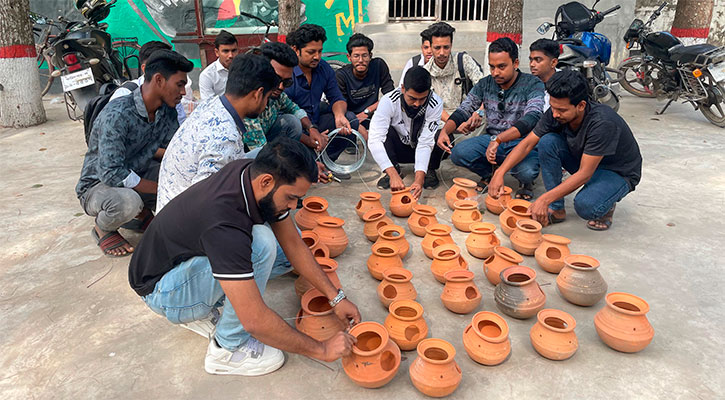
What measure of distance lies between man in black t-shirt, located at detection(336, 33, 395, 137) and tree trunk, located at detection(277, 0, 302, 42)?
1.08 metres

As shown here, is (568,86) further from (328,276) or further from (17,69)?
(17,69)

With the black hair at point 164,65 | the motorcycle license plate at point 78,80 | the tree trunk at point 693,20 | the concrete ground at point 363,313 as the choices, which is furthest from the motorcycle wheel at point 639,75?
the motorcycle license plate at point 78,80

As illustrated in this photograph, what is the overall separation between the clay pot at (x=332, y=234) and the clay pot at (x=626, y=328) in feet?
5.25

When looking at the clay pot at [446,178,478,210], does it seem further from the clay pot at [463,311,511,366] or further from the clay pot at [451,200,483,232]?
the clay pot at [463,311,511,366]

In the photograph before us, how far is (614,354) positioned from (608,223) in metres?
1.57

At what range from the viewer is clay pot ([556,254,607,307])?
2625 mm

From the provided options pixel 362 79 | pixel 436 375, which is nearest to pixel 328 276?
pixel 436 375

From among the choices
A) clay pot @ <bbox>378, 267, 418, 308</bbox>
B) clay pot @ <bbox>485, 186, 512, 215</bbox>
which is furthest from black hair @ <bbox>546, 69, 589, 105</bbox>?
clay pot @ <bbox>378, 267, 418, 308</bbox>

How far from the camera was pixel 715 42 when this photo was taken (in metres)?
10.2

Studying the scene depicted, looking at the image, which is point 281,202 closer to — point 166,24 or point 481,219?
point 481,219

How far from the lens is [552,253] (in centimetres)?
305

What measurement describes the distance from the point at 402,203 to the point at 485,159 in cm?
102

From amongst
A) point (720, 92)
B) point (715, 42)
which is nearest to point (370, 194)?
point (720, 92)

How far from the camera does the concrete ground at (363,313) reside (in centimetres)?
211
